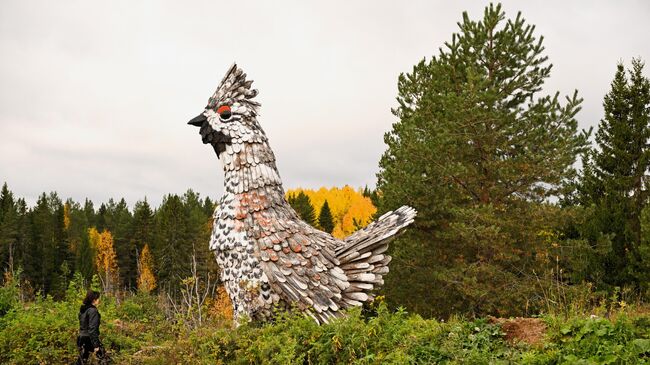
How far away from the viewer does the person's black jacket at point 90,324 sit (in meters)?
6.53

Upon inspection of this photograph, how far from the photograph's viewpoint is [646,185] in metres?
18.5

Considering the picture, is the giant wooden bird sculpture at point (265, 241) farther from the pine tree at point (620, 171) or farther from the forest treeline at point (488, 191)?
the pine tree at point (620, 171)

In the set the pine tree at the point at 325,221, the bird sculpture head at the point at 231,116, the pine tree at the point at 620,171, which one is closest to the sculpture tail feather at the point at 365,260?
the bird sculpture head at the point at 231,116

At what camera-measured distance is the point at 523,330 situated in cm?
551

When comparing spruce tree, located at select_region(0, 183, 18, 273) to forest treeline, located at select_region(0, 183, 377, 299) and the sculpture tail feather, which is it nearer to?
forest treeline, located at select_region(0, 183, 377, 299)

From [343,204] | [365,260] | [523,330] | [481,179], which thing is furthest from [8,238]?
[523,330]

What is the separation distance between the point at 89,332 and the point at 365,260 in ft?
11.3

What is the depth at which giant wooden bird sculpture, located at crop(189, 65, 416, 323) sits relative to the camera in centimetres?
648

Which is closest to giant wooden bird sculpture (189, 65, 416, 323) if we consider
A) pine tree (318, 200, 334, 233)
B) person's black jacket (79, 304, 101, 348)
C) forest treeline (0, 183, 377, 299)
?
person's black jacket (79, 304, 101, 348)

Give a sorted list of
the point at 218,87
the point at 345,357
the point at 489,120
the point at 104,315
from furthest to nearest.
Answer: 1. the point at 489,120
2. the point at 104,315
3. the point at 218,87
4. the point at 345,357

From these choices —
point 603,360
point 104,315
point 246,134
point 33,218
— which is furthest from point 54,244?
point 603,360

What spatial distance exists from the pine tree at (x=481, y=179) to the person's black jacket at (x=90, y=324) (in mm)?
6530

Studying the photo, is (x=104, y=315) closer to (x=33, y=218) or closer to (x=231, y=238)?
(x=231, y=238)

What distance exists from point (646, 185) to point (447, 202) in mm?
10941
